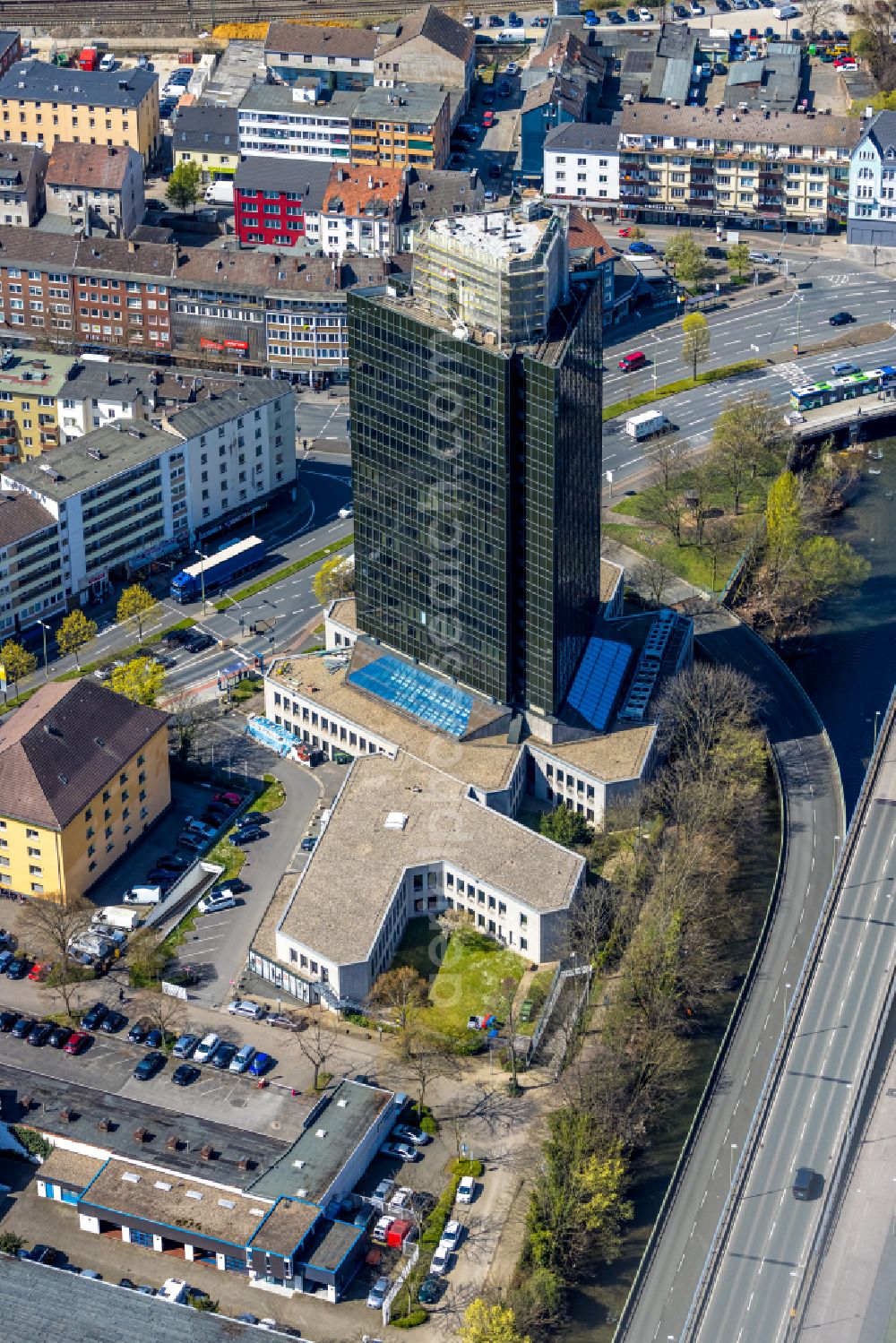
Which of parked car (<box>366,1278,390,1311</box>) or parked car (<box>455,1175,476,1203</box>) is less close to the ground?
parked car (<box>455,1175,476,1203</box>)

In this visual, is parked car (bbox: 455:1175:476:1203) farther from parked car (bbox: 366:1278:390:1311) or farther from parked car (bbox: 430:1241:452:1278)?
parked car (bbox: 366:1278:390:1311)

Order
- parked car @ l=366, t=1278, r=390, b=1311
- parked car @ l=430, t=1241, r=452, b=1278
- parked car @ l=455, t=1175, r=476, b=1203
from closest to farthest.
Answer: parked car @ l=366, t=1278, r=390, b=1311, parked car @ l=430, t=1241, r=452, b=1278, parked car @ l=455, t=1175, r=476, b=1203

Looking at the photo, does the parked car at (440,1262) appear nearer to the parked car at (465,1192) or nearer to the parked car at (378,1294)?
the parked car at (378,1294)

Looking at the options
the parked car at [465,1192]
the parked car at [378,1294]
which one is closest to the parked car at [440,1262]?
the parked car at [378,1294]

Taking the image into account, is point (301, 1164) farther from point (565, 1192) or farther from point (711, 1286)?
point (711, 1286)

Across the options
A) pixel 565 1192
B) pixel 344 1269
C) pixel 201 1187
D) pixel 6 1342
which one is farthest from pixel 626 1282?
pixel 6 1342

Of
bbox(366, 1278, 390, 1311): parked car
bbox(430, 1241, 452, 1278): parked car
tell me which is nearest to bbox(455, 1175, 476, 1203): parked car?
bbox(430, 1241, 452, 1278): parked car

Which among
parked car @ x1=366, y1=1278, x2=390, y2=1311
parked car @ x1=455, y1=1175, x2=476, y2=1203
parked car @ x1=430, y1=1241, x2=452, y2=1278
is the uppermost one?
parked car @ x1=455, y1=1175, x2=476, y2=1203

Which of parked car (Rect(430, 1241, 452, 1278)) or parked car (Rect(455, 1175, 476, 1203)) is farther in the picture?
parked car (Rect(455, 1175, 476, 1203))

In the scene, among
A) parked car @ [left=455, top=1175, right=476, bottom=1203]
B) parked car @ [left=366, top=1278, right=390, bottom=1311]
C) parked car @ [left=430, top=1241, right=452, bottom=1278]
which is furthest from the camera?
parked car @ [left=455, top=1175, right=476, bottom=1203]
